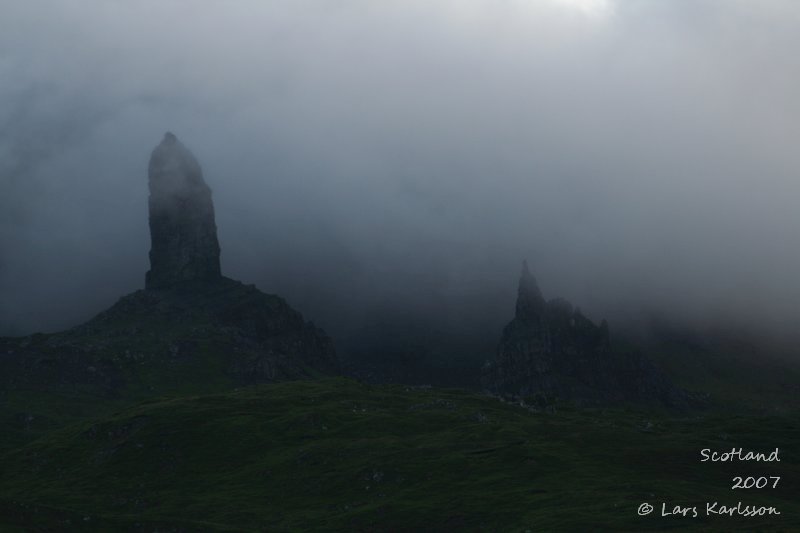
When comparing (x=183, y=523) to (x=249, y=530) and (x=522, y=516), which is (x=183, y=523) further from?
(x=522, y=516)

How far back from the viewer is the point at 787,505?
194625mm

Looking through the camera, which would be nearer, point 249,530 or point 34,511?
point 34,511

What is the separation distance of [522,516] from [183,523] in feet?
183

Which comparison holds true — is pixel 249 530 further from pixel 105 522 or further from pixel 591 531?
pixel 591 531

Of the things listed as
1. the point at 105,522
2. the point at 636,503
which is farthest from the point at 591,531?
the point at 105,522

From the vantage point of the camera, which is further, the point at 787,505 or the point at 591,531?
the point at 787,505

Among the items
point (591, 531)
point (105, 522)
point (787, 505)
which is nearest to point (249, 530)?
point (105, 522)

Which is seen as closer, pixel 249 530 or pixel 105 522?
pixel 105 522

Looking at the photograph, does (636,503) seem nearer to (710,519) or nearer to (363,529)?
(710,519)

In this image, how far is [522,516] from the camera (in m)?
193

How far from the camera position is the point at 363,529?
7746 inches

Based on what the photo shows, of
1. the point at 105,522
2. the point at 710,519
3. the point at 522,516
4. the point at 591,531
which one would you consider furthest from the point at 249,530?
the point at 710,519

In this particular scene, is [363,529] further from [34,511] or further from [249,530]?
[34,511]

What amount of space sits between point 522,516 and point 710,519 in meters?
30.6
